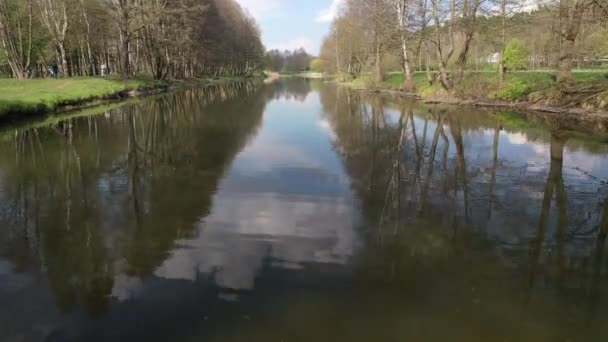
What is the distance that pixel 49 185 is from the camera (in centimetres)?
960

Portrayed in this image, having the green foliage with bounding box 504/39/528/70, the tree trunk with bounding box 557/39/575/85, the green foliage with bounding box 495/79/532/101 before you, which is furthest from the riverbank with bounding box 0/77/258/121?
the green foliage with bounding box 504/39/528/70

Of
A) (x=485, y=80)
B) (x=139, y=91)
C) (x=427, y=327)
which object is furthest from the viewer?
(x=139, y=91)

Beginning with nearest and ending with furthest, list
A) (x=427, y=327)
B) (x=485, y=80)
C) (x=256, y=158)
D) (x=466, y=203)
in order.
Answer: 1. (x=427, y=327)
2. (x=466, y=203)
3. (x=256, y=158)
4. (x=485, y=80)

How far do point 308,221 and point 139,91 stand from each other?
35.6 metres

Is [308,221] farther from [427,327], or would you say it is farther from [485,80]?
[485,80]

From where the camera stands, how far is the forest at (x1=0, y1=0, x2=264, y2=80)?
3978cm

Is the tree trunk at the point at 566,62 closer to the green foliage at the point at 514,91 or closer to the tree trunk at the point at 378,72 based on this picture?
the green foliage at the point at 514,91

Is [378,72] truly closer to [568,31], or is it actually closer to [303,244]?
[568,31]

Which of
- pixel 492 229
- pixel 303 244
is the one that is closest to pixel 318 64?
pixel 492 229

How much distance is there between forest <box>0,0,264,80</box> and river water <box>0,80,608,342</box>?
3054 centimetres

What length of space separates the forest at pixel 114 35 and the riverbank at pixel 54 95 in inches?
243

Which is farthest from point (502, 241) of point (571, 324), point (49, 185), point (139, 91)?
point (139, 91)

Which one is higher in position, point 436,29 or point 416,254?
point 436,29

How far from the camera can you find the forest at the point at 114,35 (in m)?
39.8
